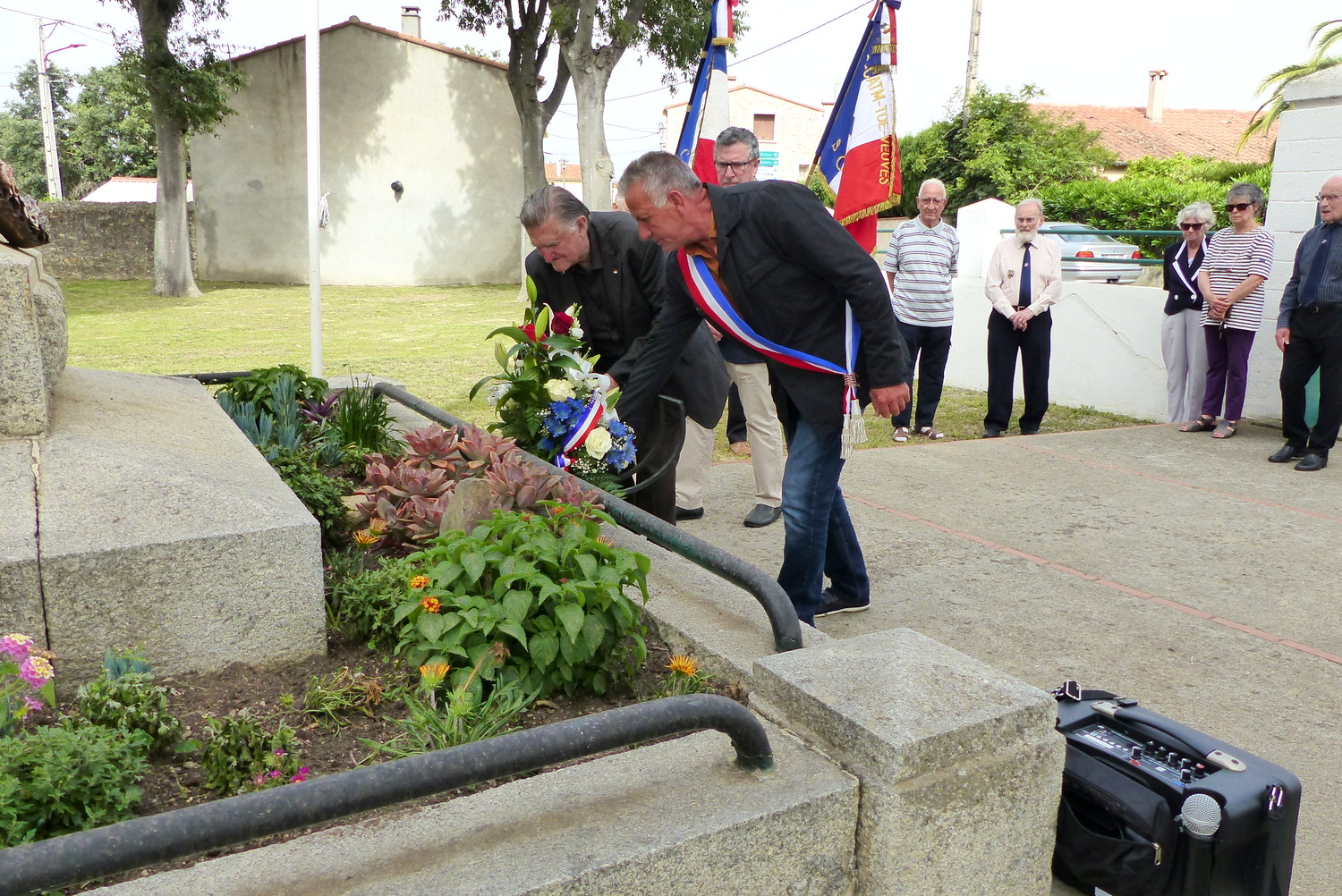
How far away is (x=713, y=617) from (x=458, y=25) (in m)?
20.2

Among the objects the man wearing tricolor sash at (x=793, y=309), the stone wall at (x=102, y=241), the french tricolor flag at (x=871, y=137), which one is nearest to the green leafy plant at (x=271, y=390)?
the man wearing tricolor sash at (x=793, y=309)

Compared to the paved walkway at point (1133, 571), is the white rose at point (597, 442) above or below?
above

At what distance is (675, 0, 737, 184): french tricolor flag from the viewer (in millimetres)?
7039

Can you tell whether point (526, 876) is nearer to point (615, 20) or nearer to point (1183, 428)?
point (1183, 428)

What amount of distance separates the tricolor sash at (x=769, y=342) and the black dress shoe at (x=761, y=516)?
6.09 ft

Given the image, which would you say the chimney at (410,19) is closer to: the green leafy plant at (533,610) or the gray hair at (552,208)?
the gray hair at (552,208)

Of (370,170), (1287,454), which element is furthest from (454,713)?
(370,170)

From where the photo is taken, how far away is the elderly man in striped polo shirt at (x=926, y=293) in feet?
25.0

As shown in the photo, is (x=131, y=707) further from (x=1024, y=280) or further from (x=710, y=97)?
(x=1024, y=280)

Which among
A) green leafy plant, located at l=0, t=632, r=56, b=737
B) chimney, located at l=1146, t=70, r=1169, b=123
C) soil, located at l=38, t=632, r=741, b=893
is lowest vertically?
soil, located at l=38, t=632, r=741, b=893

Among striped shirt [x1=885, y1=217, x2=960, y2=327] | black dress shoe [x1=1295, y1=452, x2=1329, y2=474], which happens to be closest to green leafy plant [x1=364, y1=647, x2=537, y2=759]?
striped shirt [x1=885, y1=217, x2=960, y2=327]

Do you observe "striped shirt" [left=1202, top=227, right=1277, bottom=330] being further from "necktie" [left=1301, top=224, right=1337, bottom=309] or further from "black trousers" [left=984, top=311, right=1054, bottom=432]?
"black trousers" [left=984, top=311, right=1054, bottom=432]

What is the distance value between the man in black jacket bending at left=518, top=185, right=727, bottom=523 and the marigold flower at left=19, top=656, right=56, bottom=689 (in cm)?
218

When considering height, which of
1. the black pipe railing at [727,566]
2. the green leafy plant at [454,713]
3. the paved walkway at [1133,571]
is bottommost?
the paved walkway at [1133,571]
